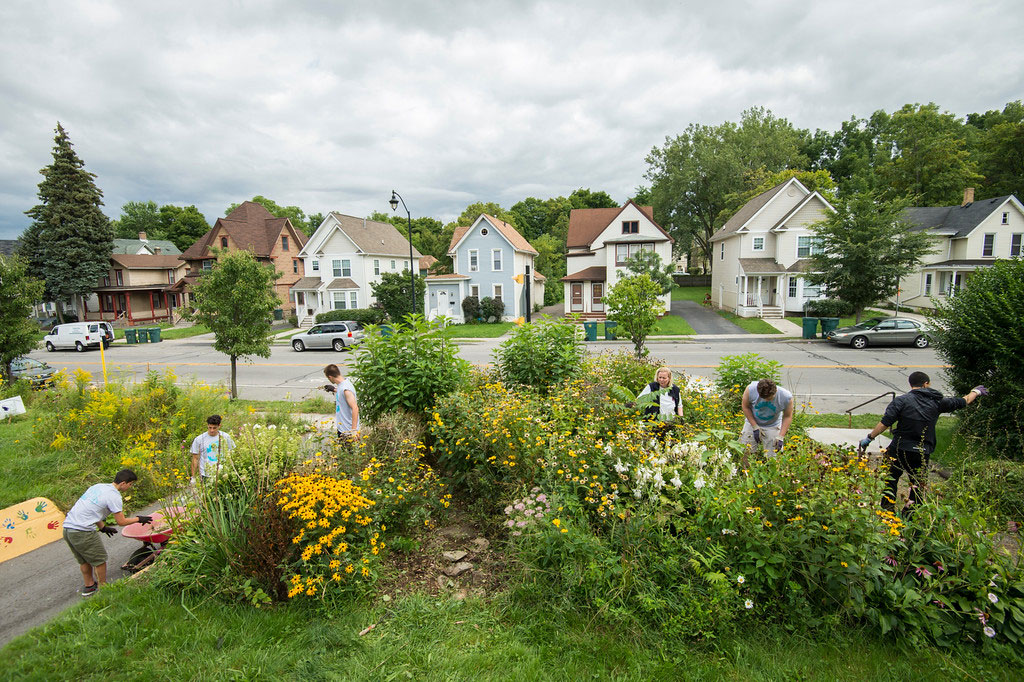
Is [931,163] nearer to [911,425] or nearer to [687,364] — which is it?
[687,364]

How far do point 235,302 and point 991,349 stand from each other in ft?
56.4

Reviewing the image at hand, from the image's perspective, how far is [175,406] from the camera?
954cm

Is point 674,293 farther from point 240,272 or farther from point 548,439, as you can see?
point 548,439

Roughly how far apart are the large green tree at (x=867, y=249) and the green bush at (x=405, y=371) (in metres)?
24.9

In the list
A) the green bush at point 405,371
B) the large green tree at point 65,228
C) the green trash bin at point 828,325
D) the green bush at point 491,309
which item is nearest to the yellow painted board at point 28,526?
the green bush at point 405,371

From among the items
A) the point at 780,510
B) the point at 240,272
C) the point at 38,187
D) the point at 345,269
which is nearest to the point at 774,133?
the point at 345,269

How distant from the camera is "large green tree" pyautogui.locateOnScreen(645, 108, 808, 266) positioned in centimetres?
5116

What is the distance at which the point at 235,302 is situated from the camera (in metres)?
14.2

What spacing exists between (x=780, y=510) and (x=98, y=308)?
59353 mm

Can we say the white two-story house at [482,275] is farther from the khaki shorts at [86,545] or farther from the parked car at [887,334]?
the khaki shorts at [86,545]

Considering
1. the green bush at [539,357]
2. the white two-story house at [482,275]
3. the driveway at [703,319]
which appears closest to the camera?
the green bush at [539,357]

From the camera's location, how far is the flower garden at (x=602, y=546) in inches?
146

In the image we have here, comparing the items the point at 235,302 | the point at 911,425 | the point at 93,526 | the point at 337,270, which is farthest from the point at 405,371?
the point at 337,270

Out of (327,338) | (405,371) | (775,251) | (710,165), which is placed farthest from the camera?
(710,165)
